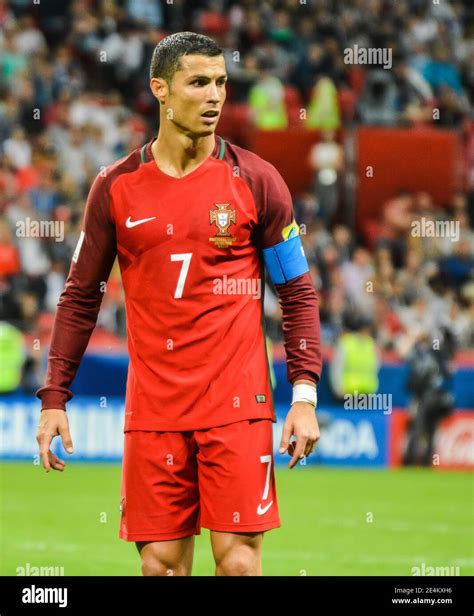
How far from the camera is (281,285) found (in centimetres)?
520

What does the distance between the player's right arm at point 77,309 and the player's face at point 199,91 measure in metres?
0.40

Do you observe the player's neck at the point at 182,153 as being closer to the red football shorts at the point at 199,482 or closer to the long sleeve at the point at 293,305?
the long sleeve at the point at 293,305

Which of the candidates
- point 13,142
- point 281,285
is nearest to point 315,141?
point 13,142

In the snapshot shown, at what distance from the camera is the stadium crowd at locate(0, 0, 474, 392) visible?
17.7 metres

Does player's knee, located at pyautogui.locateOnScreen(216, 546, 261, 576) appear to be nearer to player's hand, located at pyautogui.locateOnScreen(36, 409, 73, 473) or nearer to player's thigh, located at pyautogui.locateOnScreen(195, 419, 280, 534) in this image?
player's thigh, located at pyautogui.locateOnScreen(195, 419, 280, 534)

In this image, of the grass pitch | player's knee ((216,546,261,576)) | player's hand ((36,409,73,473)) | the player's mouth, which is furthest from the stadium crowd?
player's knee ((216,546,261,576))

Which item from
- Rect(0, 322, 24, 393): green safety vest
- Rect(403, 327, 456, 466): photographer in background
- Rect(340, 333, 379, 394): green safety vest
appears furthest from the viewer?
Rect(340, 333, 379, 394): green safety vest

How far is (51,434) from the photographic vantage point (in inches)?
202

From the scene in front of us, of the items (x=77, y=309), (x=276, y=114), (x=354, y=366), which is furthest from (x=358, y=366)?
(x=77, y=309)

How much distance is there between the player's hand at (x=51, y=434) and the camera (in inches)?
200

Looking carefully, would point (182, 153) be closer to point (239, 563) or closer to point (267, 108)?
point (239, 563)

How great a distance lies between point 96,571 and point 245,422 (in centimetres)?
437

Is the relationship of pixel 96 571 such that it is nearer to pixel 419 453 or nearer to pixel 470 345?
pixel 419 453

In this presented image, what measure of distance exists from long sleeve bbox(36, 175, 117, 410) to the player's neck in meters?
0.24
